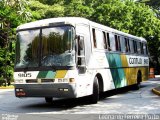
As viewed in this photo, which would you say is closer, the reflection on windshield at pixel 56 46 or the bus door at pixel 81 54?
the reflection on windshield at pixel 56 46

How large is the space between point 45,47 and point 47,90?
1486 millimetres

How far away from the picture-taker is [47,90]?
12.3 meters

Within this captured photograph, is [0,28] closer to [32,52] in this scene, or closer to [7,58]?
[7,58]

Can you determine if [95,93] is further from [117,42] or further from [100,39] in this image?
[117,42]

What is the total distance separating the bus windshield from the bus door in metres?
0.32

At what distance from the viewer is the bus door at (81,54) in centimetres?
1255

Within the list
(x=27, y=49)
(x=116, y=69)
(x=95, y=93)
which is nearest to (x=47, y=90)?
(x=27, y=49)

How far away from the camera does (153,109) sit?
39.4 ft

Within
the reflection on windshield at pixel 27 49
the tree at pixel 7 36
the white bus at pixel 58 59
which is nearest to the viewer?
the white bus at pixel 58 59

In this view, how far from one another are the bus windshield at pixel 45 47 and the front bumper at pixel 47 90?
2.28 ft

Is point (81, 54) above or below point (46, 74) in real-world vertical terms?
above

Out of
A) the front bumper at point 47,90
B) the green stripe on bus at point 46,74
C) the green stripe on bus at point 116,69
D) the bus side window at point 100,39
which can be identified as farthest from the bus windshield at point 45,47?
the green stripe on bus at point 116,69

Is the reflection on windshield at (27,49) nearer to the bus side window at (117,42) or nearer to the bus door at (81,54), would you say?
the bus door at (81,54)

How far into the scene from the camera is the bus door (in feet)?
41.2
